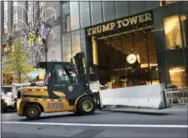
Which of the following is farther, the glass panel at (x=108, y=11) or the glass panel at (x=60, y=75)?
the glass panel at (x=108, y=11)

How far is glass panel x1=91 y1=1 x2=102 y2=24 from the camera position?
28266mm

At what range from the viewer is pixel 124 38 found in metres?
29.1

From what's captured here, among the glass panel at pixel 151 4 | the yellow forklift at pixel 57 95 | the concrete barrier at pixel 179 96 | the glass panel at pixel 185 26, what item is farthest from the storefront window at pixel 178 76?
the yellow forklift at pixel 57 95

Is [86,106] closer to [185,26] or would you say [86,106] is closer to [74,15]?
[185,26]

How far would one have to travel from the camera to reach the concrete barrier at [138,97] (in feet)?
42.9

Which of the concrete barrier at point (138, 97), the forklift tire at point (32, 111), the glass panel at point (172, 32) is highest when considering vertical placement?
the glass panel at point (172, 32)

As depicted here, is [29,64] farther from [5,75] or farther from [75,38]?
[75,38]

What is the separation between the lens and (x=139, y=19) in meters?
25.9

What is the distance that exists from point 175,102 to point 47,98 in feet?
25.0

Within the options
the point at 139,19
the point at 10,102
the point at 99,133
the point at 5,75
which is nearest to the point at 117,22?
the point at 139,19

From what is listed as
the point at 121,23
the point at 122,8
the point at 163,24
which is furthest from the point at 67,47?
the point at 163,24

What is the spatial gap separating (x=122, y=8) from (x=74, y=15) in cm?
570

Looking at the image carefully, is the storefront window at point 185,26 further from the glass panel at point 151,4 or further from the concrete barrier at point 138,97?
the concrete barrier at point 138,97

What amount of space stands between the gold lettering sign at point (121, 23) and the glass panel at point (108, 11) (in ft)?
1.87
